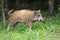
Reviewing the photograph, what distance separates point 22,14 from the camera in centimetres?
1332

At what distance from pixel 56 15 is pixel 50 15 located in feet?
1.29

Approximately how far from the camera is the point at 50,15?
1736 centimetres

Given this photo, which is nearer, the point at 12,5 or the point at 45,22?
the point at 45,22

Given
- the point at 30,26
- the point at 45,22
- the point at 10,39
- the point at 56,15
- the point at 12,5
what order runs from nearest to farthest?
the point at 10,39 → the point at 30,26 → the point at 45,22 → the point at 56,15 → the point at 12,5

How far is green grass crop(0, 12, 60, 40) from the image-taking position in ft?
35.3

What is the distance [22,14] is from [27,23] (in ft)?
1.60

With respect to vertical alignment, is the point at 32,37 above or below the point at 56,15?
above

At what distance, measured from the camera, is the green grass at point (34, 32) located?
10751 millimetres

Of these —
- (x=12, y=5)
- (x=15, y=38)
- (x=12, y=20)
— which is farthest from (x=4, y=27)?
(x=12, y=5)

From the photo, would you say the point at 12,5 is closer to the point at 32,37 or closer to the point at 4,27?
the point at 4,27

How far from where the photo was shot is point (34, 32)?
476 inches

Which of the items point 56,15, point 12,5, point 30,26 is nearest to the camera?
point 30,26

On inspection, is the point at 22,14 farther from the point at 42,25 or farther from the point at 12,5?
the point at 12,5

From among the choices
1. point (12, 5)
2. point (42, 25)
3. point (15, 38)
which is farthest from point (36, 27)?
point (12, 5)
